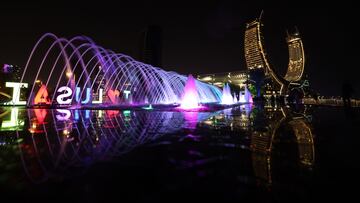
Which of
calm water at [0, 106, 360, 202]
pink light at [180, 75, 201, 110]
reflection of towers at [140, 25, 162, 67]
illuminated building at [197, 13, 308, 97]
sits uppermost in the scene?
reflection of towers at [140, 25, 162, 67]

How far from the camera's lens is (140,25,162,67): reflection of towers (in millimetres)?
170350

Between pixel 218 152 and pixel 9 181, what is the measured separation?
181 inches

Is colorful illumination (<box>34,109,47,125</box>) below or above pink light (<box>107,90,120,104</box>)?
below

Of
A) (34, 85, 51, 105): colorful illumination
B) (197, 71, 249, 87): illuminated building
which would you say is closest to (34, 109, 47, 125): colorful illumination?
(34, 85, 51, 105): colorful illumination

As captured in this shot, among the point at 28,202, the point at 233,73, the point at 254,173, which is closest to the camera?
the point at 28,202

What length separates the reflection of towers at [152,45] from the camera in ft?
559

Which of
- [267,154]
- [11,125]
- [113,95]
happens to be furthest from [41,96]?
[267,154]

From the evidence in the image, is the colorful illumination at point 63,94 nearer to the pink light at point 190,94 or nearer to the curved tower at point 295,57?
the pink light at point 190,94

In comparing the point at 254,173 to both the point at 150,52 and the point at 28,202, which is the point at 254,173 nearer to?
the point at 28,202

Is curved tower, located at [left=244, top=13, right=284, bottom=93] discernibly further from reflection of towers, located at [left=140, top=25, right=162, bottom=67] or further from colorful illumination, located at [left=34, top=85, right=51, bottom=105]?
colorful illumination, located at [left=34, top=85, right=51, bottom=105]

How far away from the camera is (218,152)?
230 inches

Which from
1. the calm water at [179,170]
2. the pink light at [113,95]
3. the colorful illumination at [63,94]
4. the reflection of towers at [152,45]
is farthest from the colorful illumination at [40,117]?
the reflection of towers at [152,45]

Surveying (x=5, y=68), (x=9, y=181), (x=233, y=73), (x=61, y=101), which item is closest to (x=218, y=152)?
(x=9, y=181)

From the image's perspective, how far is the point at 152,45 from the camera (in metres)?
175
